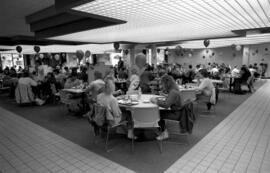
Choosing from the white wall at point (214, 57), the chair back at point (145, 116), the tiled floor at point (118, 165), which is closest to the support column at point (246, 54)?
the white wall at point (214, 57)

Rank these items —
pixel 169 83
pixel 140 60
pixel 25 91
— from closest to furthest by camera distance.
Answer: pixel 169 83, pixel 25 91, pixel 140 60

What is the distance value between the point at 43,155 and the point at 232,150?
3.23 metres

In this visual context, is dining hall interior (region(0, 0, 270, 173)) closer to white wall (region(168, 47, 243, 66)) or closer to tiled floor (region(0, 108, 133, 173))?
tiled floor (region(0, 108, 133, 173))

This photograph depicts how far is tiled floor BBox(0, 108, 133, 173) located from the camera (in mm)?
2666

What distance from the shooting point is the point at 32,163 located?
9.27ft

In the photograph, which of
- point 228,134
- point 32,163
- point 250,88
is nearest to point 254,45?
point 250,88

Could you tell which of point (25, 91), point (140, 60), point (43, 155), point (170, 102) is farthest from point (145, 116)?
point (25, 91)

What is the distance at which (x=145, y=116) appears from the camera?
9.70 feet

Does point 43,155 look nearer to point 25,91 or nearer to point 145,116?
point 145,116

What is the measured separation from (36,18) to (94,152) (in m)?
3.89

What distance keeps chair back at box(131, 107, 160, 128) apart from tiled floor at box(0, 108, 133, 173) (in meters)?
0.74

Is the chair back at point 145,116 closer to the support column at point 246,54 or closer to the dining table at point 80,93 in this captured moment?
the dining table at point 80,93

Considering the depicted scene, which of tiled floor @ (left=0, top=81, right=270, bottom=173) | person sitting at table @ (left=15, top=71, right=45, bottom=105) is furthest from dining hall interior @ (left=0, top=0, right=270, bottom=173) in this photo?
person sitting at table @ (left=15, top=71, right=45, bottom=105)

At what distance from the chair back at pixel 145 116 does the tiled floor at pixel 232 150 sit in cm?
73
